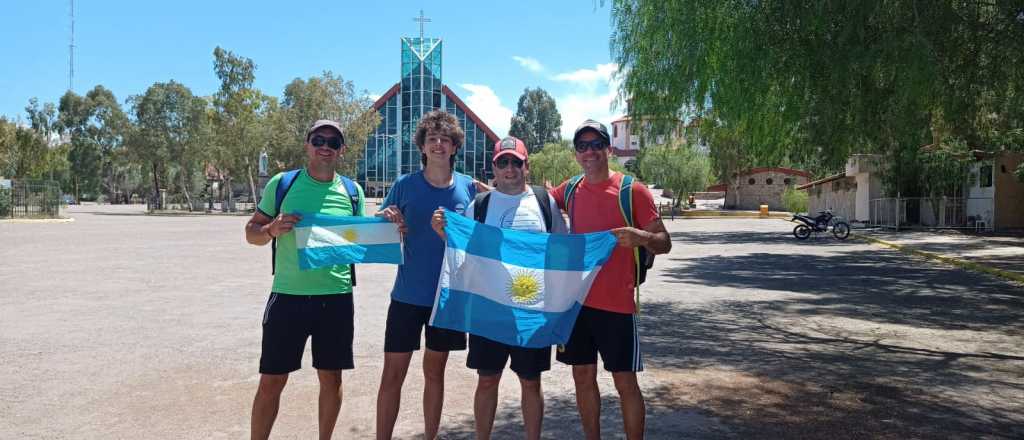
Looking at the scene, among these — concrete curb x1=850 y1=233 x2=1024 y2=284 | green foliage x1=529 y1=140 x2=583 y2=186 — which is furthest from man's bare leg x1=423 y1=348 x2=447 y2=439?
green foliage x1=529 y1=140 x2=583 y2=186

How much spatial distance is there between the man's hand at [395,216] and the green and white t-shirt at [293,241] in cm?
27

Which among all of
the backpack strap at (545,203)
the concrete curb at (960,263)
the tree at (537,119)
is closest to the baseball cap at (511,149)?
the backpack strap at (545,203)

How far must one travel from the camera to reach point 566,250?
3.76m

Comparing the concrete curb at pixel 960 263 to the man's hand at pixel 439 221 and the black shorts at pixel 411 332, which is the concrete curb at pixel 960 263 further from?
the man's hand at pixel 439 221

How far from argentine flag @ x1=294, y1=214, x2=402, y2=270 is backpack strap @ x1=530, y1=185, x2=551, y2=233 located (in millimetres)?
800

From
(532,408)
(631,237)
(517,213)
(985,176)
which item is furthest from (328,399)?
(985,176)

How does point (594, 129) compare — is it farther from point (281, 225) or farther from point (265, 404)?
point (265, 404)

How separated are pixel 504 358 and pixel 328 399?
99cm

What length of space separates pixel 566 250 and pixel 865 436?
7.52 feet

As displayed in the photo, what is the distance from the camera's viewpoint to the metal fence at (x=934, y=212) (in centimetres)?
2991

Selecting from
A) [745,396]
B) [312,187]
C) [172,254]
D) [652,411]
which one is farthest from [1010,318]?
[172,254]

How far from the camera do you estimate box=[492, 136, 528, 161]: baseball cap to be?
12.5 feet

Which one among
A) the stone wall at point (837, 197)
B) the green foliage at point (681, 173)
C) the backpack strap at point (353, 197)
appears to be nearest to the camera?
the backpack strap at point (353, 197)

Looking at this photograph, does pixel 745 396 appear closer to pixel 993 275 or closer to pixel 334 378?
pixel 334 378
